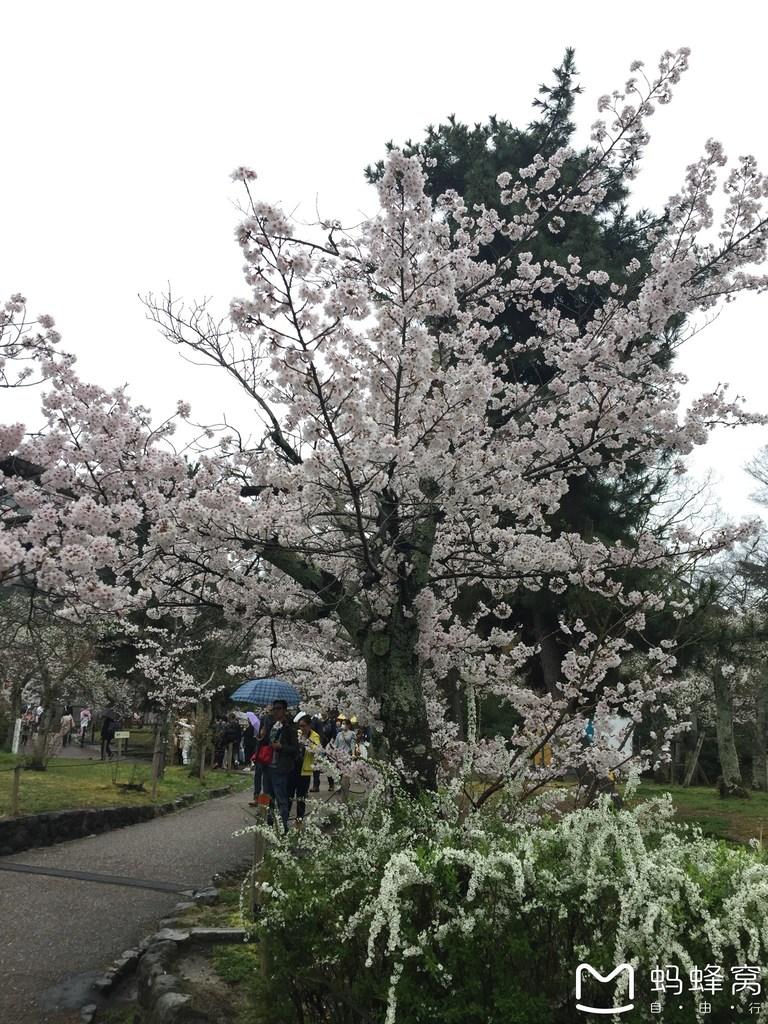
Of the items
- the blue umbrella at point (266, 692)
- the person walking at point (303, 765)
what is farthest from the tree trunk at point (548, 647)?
the person walking at point (303, 765)

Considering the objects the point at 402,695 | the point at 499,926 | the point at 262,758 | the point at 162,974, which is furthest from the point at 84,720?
the point at 499,926

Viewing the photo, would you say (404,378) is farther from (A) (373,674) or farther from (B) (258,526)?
(A) (373,674)

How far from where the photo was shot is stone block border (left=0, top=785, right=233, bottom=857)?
9.40 meters

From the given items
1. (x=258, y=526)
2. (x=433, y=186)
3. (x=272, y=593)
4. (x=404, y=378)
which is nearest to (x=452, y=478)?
(x=404, y=378)

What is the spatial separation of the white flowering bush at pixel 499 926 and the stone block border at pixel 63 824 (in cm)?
760

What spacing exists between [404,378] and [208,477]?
1.77 m

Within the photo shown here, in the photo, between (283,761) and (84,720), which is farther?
(84,720)

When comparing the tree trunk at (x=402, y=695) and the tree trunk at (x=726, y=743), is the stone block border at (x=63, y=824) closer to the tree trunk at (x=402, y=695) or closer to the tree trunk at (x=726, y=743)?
the tree trunk at (x=402, y=695)

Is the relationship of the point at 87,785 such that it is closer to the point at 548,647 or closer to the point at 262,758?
the point at 262,758

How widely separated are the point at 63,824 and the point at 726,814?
11690 millimetres

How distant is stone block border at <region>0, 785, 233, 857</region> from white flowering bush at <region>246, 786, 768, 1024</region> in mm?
7600

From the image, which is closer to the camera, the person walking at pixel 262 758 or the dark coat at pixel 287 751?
the dark coat at pixel 287 751

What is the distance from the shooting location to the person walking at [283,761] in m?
8.91

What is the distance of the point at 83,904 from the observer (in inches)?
279
